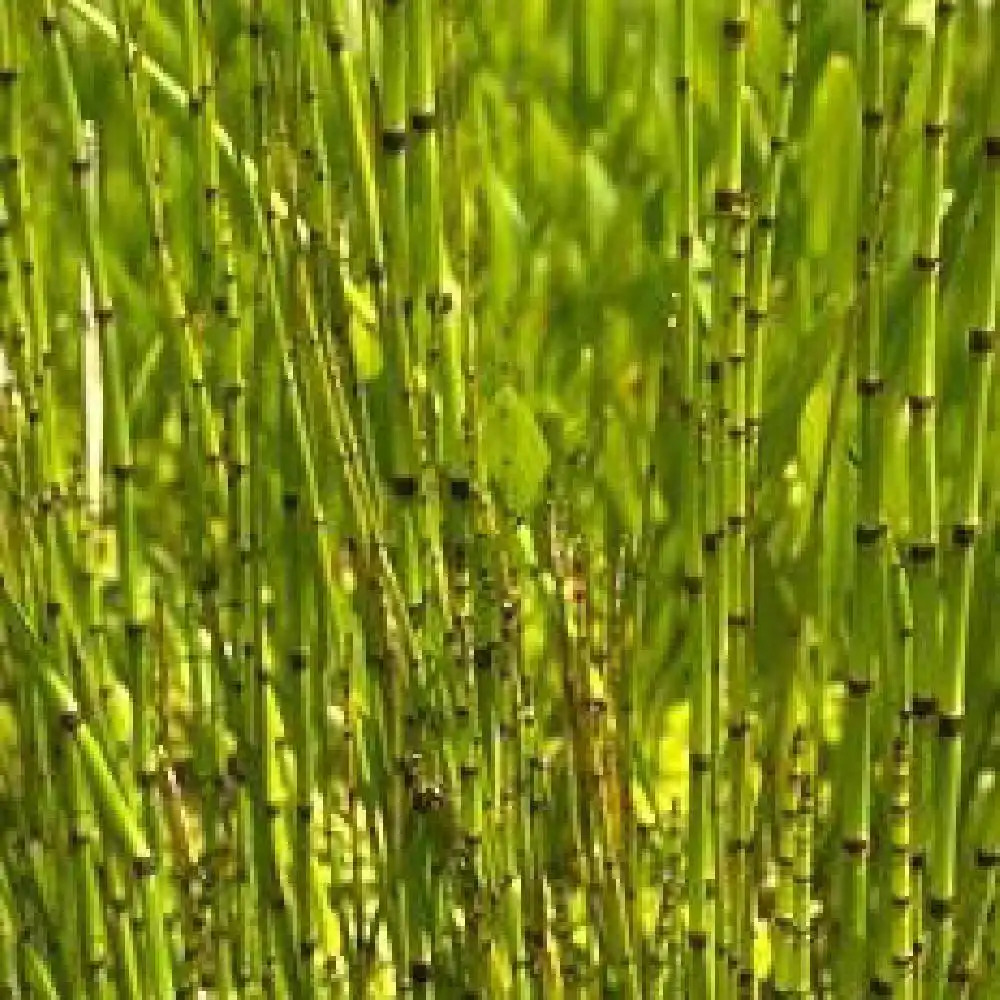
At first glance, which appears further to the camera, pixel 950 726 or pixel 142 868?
pixel 142 868

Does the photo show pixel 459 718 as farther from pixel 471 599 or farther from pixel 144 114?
pixel 144 114


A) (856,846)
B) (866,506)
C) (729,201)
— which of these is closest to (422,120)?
(729,201)

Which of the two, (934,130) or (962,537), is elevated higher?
(934,130)

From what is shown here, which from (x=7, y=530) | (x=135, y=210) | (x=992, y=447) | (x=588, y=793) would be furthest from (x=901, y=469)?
(x=135, y=210)

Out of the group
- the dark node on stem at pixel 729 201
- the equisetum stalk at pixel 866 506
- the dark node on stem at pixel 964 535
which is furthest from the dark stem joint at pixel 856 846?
the dark node on stem at pixel 729 201

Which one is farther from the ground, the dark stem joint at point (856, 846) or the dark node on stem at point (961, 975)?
the dark stem joint at point (856, 846)

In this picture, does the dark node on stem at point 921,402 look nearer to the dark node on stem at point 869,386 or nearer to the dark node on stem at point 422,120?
the dark node on stem at point 869,386

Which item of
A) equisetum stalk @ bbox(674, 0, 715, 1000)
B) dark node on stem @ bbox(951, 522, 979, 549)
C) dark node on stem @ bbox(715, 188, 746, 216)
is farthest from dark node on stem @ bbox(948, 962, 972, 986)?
dark node on stem @ bbox(715, 188, 746, 216)

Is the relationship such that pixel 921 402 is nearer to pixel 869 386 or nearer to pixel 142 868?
pixel 869 386
